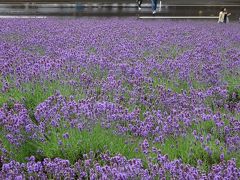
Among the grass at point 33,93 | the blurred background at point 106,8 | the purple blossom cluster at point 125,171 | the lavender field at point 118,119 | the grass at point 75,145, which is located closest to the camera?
the purple blossom cluster at point 125,171

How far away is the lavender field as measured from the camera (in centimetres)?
284

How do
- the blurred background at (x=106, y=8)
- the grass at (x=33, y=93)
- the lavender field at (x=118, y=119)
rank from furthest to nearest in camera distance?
the blurred background at (x=106, y=8), the grass at (x=33, y=93), the lavender field at (x=118, y=119)

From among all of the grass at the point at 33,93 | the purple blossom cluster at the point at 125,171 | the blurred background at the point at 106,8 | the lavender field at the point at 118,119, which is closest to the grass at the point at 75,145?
the lavender field at the point at 118,119

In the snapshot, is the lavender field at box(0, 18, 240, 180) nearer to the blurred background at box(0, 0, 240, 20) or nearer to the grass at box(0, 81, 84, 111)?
the grass at box(0, 81, 84, 111)

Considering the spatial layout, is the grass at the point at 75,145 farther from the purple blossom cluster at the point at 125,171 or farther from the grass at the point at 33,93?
the grass at the point at 33,93

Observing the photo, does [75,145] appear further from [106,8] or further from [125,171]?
[106,8]

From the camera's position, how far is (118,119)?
3.70 m

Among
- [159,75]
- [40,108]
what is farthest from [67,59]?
[40,108]

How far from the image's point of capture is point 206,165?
331 centimetres

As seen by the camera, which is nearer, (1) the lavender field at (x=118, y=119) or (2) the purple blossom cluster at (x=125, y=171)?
(2) the purple blossom cluster at (x=125, y=171)

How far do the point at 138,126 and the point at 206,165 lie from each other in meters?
0.70

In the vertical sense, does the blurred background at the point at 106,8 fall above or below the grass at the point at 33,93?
below

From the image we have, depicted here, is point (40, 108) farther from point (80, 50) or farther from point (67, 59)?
point (80, 50)

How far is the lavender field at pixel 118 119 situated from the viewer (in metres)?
2.84
